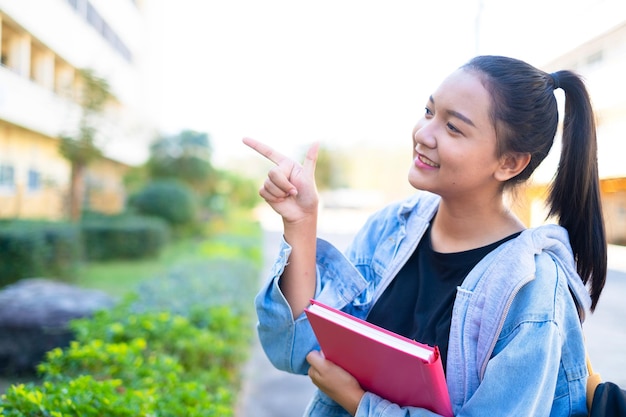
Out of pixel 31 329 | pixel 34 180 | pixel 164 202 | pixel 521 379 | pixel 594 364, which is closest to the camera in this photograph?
pixel 521 379

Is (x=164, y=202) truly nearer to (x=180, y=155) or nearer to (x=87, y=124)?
(x=180, y=155)

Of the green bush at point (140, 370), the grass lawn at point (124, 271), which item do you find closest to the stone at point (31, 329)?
the green bush at point (140, 370)

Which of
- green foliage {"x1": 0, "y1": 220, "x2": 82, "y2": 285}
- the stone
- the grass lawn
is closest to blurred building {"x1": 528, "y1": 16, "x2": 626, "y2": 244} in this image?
the stone

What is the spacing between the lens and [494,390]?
1.01 metres

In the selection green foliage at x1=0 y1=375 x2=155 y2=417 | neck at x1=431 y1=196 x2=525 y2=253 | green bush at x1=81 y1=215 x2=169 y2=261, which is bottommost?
green bush at x1=81 y1=215 x2=169 y2=261

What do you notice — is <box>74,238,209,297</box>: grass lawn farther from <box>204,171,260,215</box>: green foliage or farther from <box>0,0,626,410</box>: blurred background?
<box>204,171,260,215</box>: green foliage

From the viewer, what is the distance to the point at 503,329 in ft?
3.51

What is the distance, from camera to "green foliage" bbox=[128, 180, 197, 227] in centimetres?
1211

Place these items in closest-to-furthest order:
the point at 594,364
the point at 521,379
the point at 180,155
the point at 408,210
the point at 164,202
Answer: the point at 521,379
the point at 408,210
the point at 594,364
the point at 164,202
the point at 180,155

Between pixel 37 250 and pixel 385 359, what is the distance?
6093mm

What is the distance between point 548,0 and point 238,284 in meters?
4.17

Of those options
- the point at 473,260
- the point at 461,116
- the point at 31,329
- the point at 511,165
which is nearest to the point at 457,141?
the point at 461,116

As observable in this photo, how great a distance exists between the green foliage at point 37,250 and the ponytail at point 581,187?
599cm

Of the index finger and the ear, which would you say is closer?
the ear
